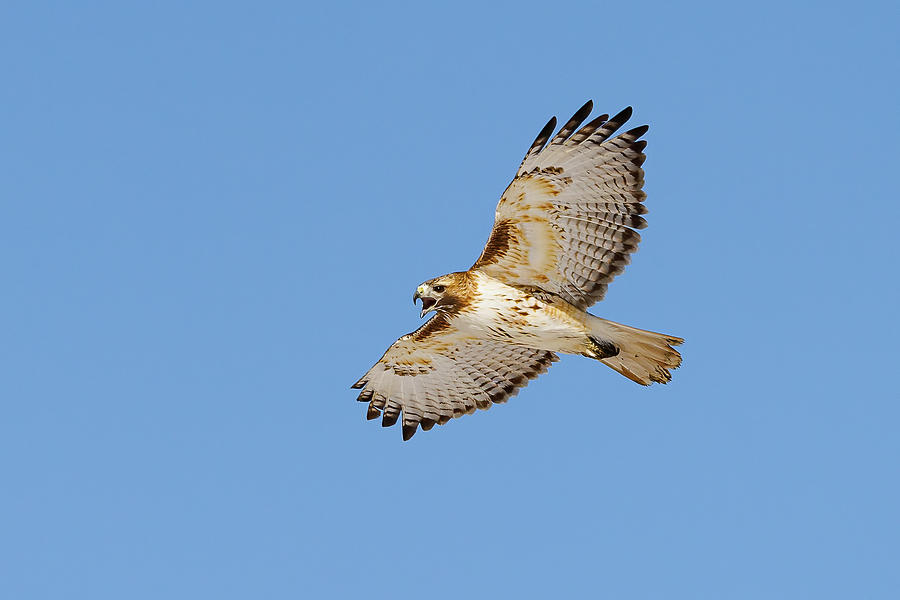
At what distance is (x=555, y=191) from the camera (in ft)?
38.7

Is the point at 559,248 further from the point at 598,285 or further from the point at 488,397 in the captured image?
the point at 488,397

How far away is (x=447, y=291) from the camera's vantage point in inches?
474

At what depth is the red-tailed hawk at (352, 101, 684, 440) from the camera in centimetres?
1173

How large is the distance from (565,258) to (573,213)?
1.56 ft

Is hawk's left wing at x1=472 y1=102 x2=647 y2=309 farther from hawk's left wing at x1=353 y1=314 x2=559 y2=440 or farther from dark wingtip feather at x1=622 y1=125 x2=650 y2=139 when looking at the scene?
hawk's left wing at x1=353 y1=314 x2=559 y2=440

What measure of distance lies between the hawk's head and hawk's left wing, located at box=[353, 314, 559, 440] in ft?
4.33

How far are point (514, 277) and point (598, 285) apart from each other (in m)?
0.82

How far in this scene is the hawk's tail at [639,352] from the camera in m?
12.1

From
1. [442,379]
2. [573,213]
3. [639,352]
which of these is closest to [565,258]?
[573,213]

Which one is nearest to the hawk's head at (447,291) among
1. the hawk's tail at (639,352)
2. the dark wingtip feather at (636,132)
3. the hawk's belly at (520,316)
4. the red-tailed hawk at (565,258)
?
the red-tailed hawk at (565,258)

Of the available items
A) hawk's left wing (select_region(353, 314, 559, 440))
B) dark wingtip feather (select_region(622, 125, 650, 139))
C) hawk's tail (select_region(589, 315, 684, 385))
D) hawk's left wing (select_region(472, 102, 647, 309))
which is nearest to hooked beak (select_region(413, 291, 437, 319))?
hawk's left wing (select_region(472, 102, 647, 309))

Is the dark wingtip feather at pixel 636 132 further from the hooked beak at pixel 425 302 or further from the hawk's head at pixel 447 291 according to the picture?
the hooked beak at pixel 425 302

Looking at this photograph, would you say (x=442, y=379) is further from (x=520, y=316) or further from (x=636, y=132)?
(x=636, y=132)

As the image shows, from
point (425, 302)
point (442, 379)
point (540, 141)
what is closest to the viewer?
point (540, 141)
